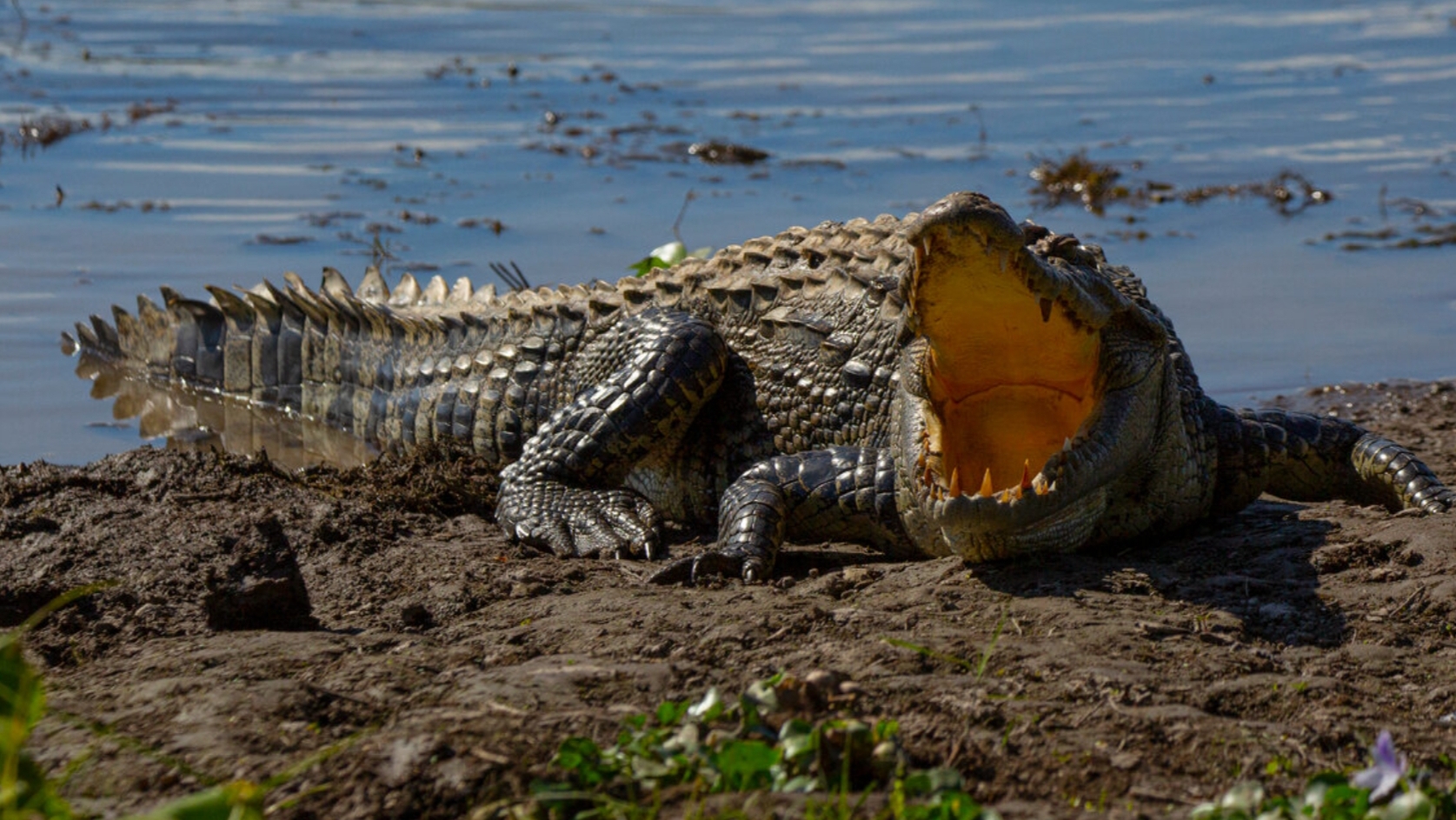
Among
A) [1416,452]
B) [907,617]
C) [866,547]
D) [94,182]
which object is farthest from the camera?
[94,182]

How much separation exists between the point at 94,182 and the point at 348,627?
8.19m

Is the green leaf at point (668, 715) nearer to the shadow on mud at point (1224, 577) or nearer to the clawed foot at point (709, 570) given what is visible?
the shadow on mud at point (1224, 577)

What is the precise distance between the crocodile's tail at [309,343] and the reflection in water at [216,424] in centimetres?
5

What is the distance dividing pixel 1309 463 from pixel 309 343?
178 inches

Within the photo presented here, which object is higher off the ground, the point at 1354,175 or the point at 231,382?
the point at 1354,175

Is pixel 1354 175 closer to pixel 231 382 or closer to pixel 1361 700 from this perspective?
pixel 231 382

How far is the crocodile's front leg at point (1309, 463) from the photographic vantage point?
15.5 ft

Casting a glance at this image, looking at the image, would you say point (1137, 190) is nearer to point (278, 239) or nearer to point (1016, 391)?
point (278, 239)

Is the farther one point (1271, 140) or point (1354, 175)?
point (1271, 140)

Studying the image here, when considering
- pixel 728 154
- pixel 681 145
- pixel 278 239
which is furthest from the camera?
pixel 681 145

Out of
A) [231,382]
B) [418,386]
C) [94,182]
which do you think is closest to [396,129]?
[94,182]

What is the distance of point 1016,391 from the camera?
4.31m

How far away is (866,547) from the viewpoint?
15.9ft

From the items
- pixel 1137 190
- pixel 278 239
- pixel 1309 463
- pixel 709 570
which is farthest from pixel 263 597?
pixel 1137 190
